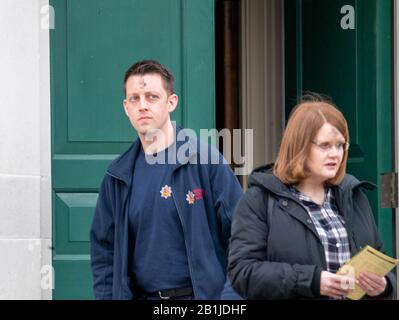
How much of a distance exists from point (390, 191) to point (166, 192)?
162 cm

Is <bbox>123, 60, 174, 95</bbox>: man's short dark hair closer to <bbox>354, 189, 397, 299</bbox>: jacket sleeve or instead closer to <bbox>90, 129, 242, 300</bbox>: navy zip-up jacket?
<bbox>90, 129, 242, 300</bbox>: navy zip-up jacket

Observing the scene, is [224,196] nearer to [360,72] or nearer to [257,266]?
[257,266]

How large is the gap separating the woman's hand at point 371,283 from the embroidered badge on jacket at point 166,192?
2.56ft

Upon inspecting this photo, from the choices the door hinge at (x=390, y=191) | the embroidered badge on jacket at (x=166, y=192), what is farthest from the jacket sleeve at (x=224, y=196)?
the door hinge at (x=390, y=191)

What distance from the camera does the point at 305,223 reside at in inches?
114

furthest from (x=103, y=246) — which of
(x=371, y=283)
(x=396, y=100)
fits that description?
(x=396, y=100)

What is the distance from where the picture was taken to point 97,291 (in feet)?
11.3

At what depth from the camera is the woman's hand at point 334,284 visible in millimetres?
2805

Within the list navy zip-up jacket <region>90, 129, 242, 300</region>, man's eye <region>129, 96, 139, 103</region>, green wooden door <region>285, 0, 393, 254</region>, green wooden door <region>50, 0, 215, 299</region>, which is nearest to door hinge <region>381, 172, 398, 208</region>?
green wooden door <region>285, 0, 393, 254</region>

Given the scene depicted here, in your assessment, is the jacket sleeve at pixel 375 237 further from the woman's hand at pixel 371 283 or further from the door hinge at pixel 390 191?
the door hinge at pixel 390 191

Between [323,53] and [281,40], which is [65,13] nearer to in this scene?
[323,53]

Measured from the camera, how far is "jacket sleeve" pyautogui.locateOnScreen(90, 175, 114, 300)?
11.3 feet
